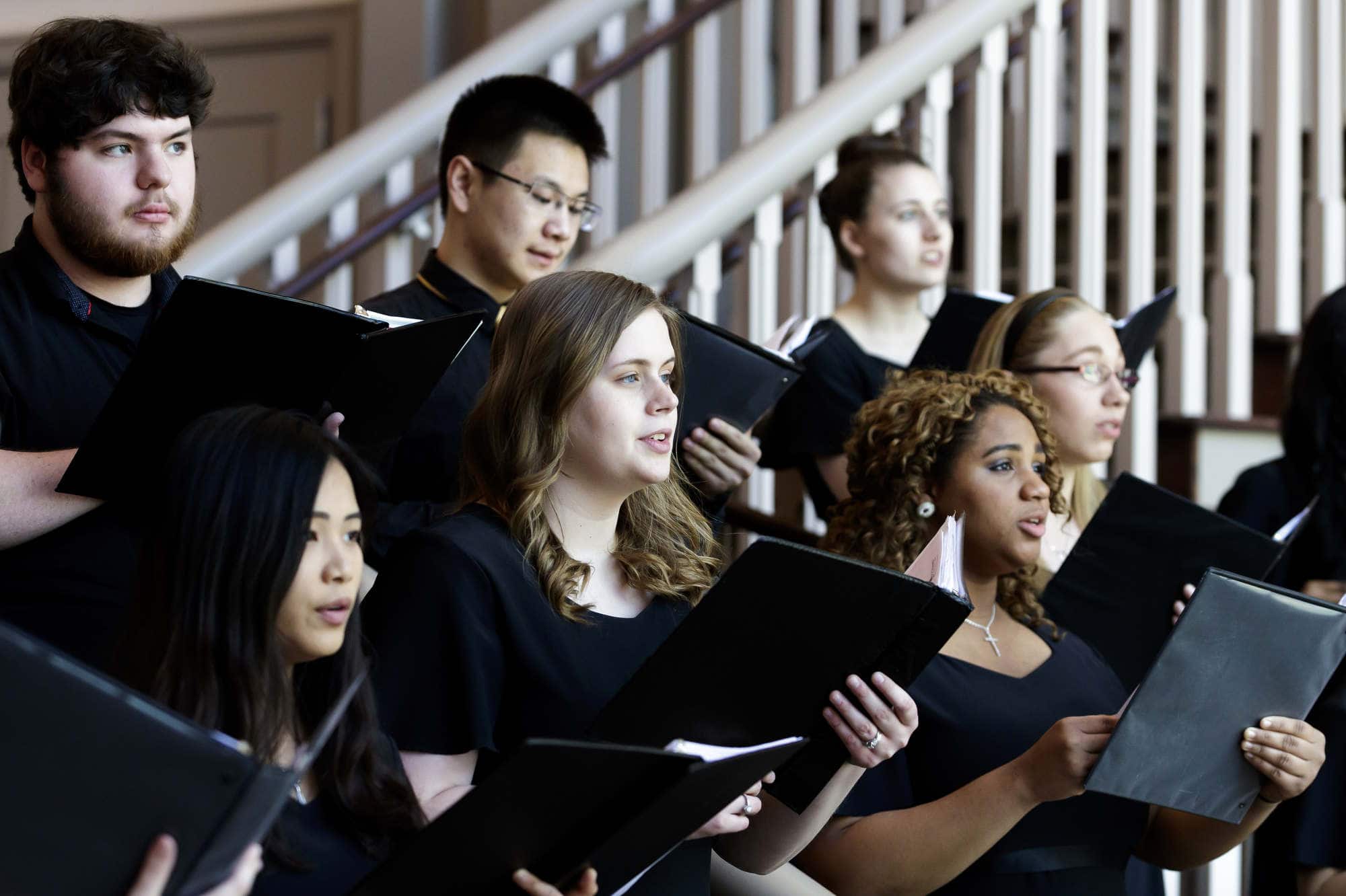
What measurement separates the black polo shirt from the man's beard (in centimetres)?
3

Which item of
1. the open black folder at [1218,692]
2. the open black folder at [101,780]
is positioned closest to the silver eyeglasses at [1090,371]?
the open black folder at [1218,692]

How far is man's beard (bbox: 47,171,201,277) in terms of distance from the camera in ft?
5.74

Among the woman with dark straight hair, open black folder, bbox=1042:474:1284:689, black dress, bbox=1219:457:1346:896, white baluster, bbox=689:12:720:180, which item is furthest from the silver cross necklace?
white baluster, bbox=689:12:720:180

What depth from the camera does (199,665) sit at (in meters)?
1.29

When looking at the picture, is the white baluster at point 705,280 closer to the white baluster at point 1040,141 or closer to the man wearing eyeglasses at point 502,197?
the man wearing eyeglasses at point 502,197

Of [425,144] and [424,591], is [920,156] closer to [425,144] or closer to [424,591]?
[425,144]

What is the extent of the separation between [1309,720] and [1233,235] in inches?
64.3

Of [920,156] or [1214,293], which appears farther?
[1214,293]

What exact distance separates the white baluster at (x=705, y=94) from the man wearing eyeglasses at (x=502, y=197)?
1.15m

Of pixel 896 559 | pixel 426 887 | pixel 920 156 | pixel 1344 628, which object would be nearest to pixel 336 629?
pixel 426 887

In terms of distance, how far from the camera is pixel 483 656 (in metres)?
1.58

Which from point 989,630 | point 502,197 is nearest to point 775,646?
point 989,630

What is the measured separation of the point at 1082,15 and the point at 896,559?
1.85 meters

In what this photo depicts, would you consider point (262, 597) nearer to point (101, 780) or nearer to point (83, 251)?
point (101, 780)
